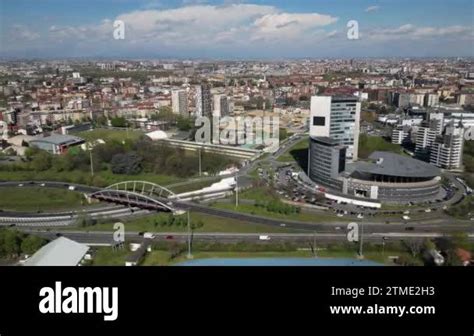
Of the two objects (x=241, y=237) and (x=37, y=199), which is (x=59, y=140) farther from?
(x=241, y=237)

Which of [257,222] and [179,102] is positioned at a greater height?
[179,102]

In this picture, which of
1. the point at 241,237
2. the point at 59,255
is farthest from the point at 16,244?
the point at 241,237

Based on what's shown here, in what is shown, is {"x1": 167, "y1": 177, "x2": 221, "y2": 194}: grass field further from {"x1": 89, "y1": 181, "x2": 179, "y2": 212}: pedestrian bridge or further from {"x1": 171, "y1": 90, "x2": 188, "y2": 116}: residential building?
{"x1": 171, "y1": 90, "x2": 188, "y2": 116}: residential building

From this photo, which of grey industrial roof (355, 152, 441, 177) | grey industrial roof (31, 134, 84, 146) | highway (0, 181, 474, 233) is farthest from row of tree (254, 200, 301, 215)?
grey industrial roof (31, 134, 84, 146)
